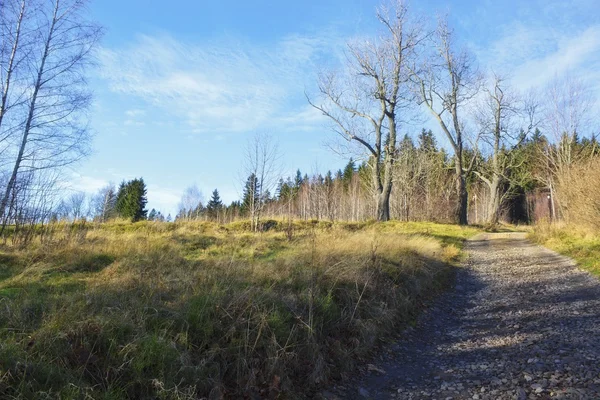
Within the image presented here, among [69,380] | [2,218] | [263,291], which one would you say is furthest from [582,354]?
[2,218]

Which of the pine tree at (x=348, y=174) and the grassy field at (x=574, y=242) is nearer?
the grassy field at (x=574, y=242)

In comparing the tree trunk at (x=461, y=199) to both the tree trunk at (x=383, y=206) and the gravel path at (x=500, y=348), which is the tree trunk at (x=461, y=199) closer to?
→ the tree trunk at (x=383, y=206)

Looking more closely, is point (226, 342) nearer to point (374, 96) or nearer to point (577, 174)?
point (577, 174)

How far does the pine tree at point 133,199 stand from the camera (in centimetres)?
5612

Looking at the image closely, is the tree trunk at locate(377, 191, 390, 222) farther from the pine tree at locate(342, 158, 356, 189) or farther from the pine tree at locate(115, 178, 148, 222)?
the pine tree at locate(342, 158, 356, 189)

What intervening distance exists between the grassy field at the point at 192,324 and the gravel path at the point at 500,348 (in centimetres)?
48

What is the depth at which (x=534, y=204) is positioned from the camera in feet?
195

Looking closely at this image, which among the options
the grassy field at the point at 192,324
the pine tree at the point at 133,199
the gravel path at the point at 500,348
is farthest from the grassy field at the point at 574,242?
the pine tree at the point at 133,199

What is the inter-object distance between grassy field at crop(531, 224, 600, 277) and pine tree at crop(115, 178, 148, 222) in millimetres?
48240

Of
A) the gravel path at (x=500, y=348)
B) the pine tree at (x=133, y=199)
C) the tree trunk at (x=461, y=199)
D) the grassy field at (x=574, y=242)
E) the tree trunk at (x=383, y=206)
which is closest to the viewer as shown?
the gravel path at (x=500, y=348)

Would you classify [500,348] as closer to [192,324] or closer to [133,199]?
[192,324]

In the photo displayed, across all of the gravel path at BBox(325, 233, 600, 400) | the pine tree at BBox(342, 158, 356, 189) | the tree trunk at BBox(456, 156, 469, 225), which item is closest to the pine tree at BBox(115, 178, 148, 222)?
the pine tree at BBox(342, 158, 356, 189)

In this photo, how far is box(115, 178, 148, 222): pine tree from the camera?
56.1 m

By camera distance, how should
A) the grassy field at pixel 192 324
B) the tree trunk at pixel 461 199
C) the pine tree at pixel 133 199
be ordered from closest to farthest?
the grassy field at pixel 192 324
the tree trunk at pixel 461 199
the pine tree at pixel 133 199
